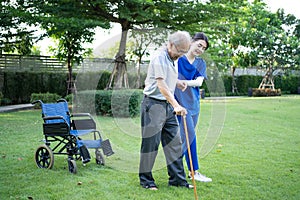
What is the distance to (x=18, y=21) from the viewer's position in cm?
1150

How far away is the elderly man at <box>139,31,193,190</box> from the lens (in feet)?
10.7

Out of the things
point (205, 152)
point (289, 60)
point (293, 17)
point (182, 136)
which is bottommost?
point (205, 152)

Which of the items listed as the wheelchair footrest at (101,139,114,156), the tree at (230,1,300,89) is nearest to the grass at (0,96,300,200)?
the wheelchair footrest at (101,139,114,156)

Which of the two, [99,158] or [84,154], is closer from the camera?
[84,154]

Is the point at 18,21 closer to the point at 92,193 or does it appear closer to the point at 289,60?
the point at 92,193

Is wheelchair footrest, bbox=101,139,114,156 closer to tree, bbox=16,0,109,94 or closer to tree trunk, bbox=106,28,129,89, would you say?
tree trunk, bbox=106,28,129,89

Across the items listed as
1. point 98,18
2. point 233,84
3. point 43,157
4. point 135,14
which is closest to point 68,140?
point 43,157

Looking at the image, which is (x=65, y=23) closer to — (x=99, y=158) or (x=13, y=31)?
(x=13, y=31)

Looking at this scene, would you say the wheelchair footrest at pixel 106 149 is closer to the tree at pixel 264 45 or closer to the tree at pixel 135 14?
the tree at pixel 135 14

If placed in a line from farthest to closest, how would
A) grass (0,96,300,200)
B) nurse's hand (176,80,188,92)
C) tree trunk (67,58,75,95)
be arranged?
tree trunk (67,58,75,95) < nurse's hand (176,80,188,92) < grass (0,96,300,200)

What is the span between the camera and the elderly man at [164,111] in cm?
325

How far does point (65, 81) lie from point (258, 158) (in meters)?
11.4

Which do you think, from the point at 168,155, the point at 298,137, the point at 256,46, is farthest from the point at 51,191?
the point at 256,46

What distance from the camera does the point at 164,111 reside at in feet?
11.2
